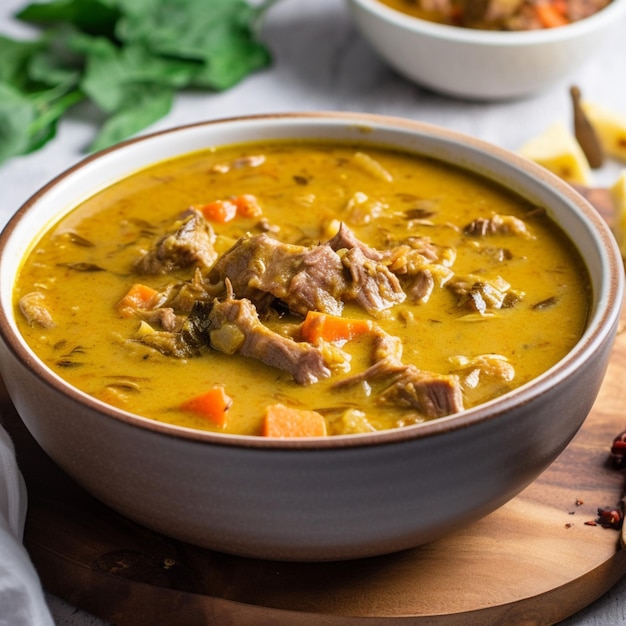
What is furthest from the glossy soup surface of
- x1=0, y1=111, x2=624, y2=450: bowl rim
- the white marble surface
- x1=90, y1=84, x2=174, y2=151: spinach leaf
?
the white marble surface

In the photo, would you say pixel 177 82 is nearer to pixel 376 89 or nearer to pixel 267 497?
pixel 376 89

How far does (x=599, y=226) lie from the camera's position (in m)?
3.60

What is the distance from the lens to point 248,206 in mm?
4031

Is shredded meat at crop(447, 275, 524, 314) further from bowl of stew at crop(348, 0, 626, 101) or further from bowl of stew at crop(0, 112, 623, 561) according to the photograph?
bowl of stew at crop(348, 0, 626, 101)

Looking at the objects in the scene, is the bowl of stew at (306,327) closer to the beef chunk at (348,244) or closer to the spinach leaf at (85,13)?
the beef chunk at (348,244)

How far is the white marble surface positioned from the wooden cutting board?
283 centimetres

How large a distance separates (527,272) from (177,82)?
340 cm

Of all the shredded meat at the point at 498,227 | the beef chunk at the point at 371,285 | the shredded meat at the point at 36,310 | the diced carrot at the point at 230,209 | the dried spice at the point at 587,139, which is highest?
the shredded meat at the point at 498,227

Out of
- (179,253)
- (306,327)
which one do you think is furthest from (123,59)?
(306,327)

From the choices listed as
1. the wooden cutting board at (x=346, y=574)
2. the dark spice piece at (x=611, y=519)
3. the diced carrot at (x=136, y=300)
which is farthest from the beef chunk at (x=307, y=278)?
the dark spice piece at (x=611, y=519)

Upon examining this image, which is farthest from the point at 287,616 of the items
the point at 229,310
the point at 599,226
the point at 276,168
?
the point at 276,168

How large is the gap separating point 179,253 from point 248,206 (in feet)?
1.67

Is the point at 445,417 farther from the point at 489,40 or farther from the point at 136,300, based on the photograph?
the point at 489,40

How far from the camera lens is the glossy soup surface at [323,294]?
3.07 metres
